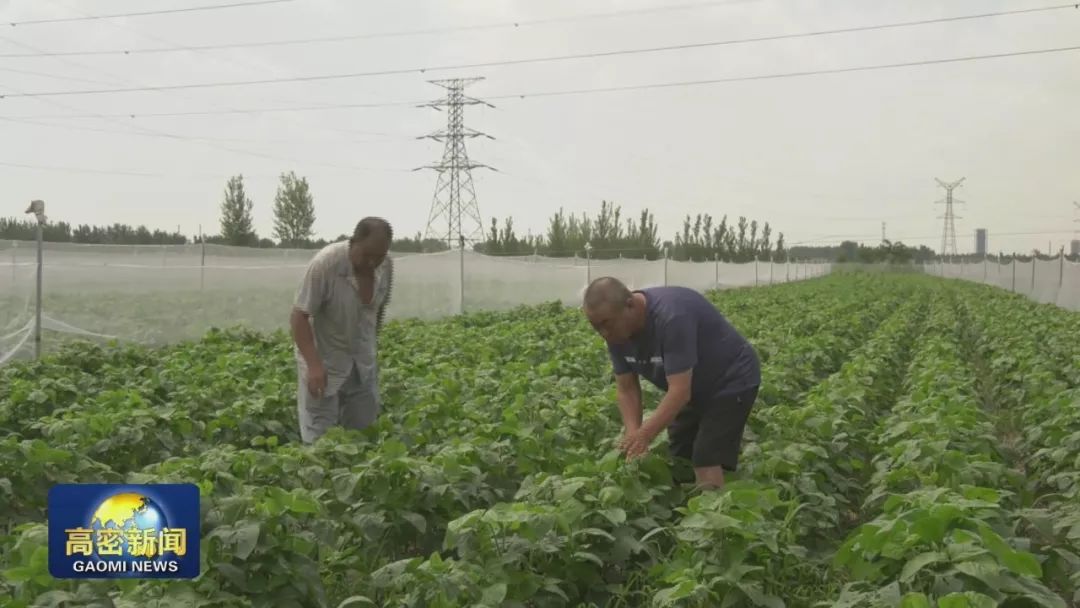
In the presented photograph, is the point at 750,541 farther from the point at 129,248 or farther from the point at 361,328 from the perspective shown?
the point at 129,248

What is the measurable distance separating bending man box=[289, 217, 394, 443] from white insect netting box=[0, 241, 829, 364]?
26.4ft

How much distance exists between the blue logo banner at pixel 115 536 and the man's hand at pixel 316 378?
2.19 m

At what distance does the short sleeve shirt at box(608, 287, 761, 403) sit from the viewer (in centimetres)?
501

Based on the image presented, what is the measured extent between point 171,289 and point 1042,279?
27416 mm

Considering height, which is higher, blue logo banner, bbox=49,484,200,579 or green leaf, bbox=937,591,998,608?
blue logo banner, bbox=49,484,200,579

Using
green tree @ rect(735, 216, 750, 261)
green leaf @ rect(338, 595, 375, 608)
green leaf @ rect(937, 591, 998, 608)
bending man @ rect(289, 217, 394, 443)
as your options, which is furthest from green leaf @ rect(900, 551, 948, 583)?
green tree @ rect(735, 216, 750, 261)

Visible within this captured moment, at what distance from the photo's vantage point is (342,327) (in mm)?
5906

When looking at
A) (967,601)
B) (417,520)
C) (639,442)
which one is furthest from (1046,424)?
(417,520)

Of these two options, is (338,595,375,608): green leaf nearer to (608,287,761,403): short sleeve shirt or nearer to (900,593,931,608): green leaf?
(900,593,931,608): green leaf

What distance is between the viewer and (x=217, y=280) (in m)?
15.3

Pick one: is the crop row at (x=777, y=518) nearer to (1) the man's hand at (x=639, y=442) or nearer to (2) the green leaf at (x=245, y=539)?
(1) the man's hand at (x=639, y=442)

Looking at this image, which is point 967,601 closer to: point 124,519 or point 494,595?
point 494,595

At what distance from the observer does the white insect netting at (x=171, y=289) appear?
41.3 ft

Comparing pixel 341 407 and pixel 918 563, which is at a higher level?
pixel 341 407
